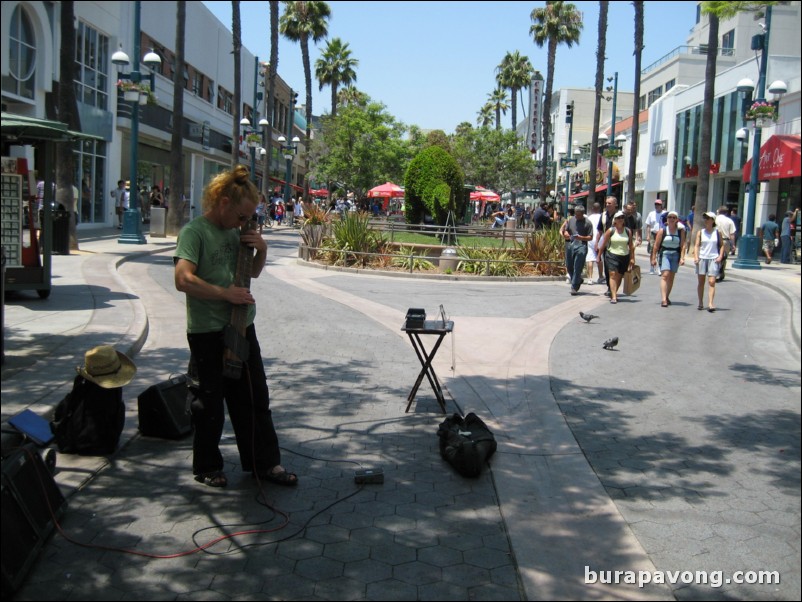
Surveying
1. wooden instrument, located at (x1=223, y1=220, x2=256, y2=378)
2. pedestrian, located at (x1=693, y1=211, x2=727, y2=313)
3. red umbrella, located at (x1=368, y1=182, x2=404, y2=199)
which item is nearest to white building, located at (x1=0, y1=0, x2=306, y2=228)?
wooden instrument, located at (x1=223, y1=220, x2=256, y2=378)

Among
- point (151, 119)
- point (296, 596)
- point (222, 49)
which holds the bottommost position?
point (296, 596)

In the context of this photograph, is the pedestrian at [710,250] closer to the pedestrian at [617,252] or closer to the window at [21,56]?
the pedestrian at [617,252]

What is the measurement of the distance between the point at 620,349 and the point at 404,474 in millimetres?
5051

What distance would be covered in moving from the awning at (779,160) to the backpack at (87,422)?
21754 millimetres

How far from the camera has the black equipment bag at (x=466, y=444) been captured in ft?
15.9

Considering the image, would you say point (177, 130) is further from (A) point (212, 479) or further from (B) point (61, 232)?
(A) point (212, 479)

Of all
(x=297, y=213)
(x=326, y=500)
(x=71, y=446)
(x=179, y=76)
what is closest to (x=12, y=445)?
(x=71, y=446)

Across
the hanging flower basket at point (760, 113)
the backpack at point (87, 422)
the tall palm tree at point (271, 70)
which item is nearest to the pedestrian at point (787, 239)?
the hanging flower basket at point (760, 113)

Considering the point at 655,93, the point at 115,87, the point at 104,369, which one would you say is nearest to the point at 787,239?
the point at 104,369

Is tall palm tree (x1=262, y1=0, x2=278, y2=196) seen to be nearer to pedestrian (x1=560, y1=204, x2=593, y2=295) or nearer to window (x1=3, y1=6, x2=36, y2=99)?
window (x1=3, y1=6, x2=36, y2=99)

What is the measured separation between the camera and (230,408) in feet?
14.9

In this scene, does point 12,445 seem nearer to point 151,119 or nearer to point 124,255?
point 124,255

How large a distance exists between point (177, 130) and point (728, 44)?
2878 cm

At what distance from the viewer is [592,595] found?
3.38 meters
